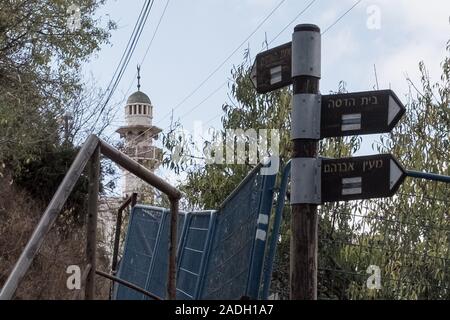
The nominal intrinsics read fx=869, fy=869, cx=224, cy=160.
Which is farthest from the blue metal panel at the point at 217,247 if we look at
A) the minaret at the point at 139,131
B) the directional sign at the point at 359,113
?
the minaret at the point at 139,131

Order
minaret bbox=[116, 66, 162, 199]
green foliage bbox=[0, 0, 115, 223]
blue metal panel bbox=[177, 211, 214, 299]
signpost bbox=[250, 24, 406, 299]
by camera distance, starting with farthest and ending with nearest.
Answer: minaret bbox=[116, 66, 162, 199], green foliage bbox=[0, 0, 115, 223], blue metal panel bbox=[177, 211, 214, 299], signpost bbox=[250, 24, 406, 299]

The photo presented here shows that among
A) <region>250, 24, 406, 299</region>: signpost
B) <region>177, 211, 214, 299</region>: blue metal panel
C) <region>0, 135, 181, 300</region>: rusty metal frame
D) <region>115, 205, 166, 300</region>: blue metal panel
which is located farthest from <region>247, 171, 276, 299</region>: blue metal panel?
<region>115, 205, 166, 300</region>: blue metal panel

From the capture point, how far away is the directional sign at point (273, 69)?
4.54m

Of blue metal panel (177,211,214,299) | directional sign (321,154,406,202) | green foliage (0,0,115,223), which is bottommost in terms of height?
blue metal panel (177,211,214,299)

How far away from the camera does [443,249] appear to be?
7090 millimetres

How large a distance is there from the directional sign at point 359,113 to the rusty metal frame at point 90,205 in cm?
92

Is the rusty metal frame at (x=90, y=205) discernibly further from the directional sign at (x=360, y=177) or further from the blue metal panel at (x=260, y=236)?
the directional sign at (x=360, y=177)

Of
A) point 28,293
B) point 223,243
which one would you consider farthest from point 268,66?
point 28,293

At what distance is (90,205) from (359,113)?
4.64ft

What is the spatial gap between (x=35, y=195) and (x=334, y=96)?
667 inches

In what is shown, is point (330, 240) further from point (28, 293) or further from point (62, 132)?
point (62, 132)

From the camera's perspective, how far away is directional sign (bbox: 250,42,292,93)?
454 cm

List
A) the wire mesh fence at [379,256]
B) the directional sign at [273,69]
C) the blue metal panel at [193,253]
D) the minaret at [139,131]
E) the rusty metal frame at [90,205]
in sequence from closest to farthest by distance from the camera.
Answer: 1. the rusty metal frame at [90,205]
2. the directional sign at [273,69]
3. the blue metal panel at [193,253]
4. the wire mesh fence at [379,256]
5. the minaret at [139,131]

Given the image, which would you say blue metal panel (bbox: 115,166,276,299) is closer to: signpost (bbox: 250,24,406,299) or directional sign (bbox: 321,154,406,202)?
signpost (bbox: 250,24,406,299)
